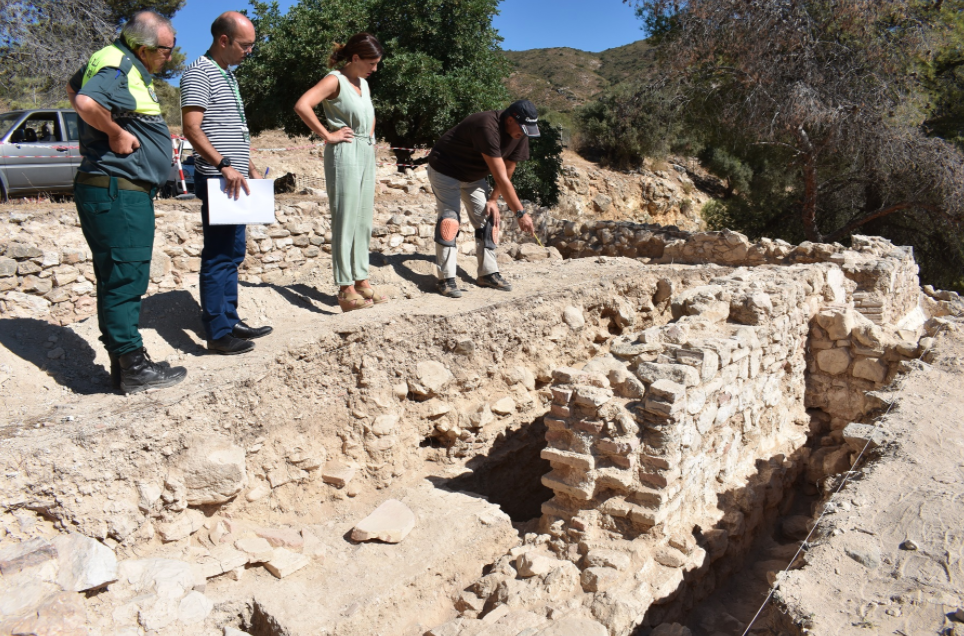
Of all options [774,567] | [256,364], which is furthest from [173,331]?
[774,567]

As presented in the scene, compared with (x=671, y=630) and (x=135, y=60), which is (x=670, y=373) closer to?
(x=671, y=630)

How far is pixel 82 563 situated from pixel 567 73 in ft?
149

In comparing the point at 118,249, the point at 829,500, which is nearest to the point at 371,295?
the point at 118,249

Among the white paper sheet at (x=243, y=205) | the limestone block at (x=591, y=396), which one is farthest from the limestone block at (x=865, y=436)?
the white paper sheet at (x=243, y=205)

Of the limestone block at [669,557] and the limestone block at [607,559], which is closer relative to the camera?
the limestone block at [607,559]

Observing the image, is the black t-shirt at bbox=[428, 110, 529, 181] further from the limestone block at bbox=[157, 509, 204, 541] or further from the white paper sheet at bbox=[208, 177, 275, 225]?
the limestone block at bbox=[157, 509, 204, 541]

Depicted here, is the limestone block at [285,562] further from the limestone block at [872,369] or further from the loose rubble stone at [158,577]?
the limestone block at [872,369]

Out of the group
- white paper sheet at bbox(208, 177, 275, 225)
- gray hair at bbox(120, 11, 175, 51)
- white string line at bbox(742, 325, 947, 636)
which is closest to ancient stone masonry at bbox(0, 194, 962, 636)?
white string line at bbox(742, 325, 947, 636)

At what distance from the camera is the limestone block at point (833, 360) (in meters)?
5.43

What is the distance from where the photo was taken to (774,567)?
12.8 feet

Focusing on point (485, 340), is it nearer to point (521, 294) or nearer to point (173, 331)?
point (521, 294)

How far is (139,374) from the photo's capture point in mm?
3238

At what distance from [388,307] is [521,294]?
126 centimetres

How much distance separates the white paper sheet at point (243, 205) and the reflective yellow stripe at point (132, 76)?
1.96 feet
